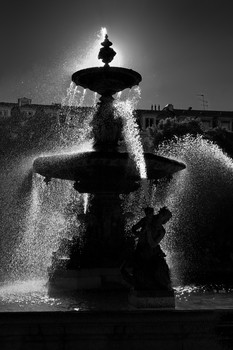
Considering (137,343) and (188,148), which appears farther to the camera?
(188,148)

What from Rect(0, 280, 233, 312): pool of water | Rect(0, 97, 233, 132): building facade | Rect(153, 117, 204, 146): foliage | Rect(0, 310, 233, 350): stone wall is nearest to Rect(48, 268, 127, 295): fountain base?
Rect(0, 280, 233, 312): pool of water

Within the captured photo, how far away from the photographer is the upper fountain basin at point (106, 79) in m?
11.3

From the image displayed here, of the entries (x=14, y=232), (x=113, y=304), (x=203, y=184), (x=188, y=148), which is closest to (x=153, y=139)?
(x=203, y=184)

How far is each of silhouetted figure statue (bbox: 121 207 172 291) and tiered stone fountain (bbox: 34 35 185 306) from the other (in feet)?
8.18

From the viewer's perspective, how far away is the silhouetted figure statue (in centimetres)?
746

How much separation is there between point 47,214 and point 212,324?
16.6m

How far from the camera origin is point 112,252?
10906 millimetres

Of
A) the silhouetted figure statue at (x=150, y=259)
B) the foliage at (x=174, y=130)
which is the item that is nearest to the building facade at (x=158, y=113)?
the foliage at (x=174, y=130)

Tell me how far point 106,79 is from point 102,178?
1.98 metres

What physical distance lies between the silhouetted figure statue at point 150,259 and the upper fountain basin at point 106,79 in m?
4.32

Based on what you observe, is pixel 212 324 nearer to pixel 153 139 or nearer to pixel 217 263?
pixel 217 263

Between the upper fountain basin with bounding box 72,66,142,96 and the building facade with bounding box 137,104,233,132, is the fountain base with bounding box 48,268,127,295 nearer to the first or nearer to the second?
the upper fountain basin with bounding box 72,66,142,96

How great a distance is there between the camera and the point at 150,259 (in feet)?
25.3

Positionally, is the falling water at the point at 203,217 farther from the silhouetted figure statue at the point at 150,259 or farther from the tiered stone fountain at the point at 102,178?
the silhouetted figure statue at the point at 150,259
